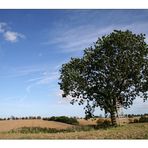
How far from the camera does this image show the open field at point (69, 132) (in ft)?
64.8

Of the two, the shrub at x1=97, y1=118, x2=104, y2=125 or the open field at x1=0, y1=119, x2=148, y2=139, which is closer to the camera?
the open field at x1=0, y1=119, x2=148, y2=139

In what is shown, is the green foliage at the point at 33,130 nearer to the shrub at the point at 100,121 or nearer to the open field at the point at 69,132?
the open field at the point at 69,132

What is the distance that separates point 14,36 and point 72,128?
26.7ft

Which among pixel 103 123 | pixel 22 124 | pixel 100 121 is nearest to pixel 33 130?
pixel 22 124

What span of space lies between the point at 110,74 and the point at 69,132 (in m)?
6.45

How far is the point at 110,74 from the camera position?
2870 centimetres

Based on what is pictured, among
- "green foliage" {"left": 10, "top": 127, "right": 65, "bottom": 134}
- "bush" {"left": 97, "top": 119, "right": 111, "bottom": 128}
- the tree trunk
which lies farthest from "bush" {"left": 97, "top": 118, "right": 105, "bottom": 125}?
"green foliage" {"left": 10, "top": 127, "right": 65, "bottom": 134}

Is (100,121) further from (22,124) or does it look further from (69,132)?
(22,124)

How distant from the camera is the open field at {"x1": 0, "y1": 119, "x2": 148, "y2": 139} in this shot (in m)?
19.8

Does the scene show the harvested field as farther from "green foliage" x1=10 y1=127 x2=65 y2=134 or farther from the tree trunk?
the tree trunk

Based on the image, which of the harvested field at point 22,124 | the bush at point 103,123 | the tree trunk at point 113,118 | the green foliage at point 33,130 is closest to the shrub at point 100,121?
the bush at point 103,123

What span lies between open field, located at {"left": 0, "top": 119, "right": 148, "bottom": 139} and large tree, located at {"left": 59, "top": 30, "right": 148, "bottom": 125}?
2.18 metres
